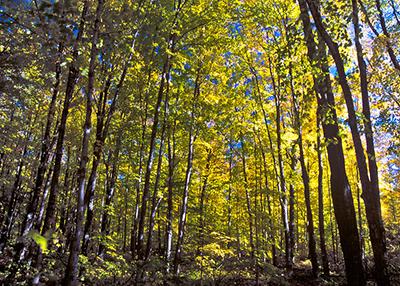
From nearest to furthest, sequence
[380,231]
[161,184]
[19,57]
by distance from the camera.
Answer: [380,231] → [19,57] → [161,184]

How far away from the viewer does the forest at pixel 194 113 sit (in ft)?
17.8

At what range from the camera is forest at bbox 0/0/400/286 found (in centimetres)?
542

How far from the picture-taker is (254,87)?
1479cm

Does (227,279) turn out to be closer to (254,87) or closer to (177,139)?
(177,139)

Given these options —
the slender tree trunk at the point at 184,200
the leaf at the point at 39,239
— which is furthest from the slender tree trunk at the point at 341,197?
the slender tree trunk at the point at 184,200

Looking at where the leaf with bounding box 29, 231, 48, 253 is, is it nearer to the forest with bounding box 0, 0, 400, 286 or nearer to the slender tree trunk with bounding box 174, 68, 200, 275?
the forest with bounding box 0, 0, 400, 286

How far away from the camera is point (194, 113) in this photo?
13195 millimetres

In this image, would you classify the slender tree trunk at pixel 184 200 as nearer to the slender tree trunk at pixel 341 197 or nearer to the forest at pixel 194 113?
the forest at pixel 194 113

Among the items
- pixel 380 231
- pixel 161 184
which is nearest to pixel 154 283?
pixel 380 231

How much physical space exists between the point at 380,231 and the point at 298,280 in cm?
574

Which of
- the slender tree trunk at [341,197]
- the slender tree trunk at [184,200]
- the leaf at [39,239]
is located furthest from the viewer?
the slender tree trunk at [184,200]

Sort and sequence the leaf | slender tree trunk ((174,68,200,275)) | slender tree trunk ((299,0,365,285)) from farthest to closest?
slender tree trunk ((174,68,200,275)), slender tree trunk ((299,0,365,285)), the leaf

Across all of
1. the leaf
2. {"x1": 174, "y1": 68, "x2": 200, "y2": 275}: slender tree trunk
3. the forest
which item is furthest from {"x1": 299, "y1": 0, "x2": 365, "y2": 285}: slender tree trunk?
{"x1": 174, "y1": 68, "x2": 200, "y2": 275}: slender tree trunk

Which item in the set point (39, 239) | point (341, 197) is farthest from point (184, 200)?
point (39, 239)
